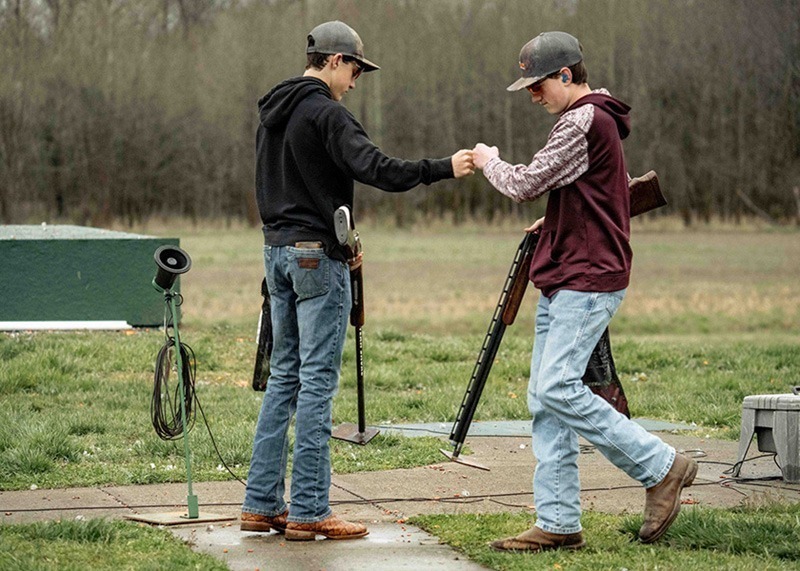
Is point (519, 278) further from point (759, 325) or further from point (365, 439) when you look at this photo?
point (759, 325)

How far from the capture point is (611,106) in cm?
525

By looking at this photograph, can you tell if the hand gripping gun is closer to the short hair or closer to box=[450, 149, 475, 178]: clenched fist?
box=[450, 149, 475, 178]: clenched fist

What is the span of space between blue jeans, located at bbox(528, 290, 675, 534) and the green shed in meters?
8.39

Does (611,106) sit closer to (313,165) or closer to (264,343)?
(313,165)

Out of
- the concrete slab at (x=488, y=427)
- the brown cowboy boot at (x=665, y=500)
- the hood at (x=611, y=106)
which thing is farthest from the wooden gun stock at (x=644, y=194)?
the concrete slab at (x=488, y=427)

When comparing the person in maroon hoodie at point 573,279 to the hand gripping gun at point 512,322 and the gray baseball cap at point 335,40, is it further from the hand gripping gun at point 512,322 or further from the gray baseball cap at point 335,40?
the gray baseball cap at point 335,40

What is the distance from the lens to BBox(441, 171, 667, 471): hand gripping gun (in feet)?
17.6

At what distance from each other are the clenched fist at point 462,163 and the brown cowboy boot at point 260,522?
1728mm

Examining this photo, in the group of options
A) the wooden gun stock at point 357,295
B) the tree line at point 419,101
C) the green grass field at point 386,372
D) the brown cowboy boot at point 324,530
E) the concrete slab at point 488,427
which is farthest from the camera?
the tree line at point 419,101

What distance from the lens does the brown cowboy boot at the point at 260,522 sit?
18.5ft

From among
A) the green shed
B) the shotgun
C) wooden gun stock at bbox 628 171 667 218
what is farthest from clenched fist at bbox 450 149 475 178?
→ the green shed

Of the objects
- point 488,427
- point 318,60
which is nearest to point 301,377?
point 318,60

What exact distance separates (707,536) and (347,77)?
250 centimetres

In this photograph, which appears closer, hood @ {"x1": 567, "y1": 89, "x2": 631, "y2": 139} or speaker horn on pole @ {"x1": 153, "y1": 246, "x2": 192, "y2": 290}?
hood @ {"x1": 567, "y1": 89, "x2": 631, "y2": 139}
